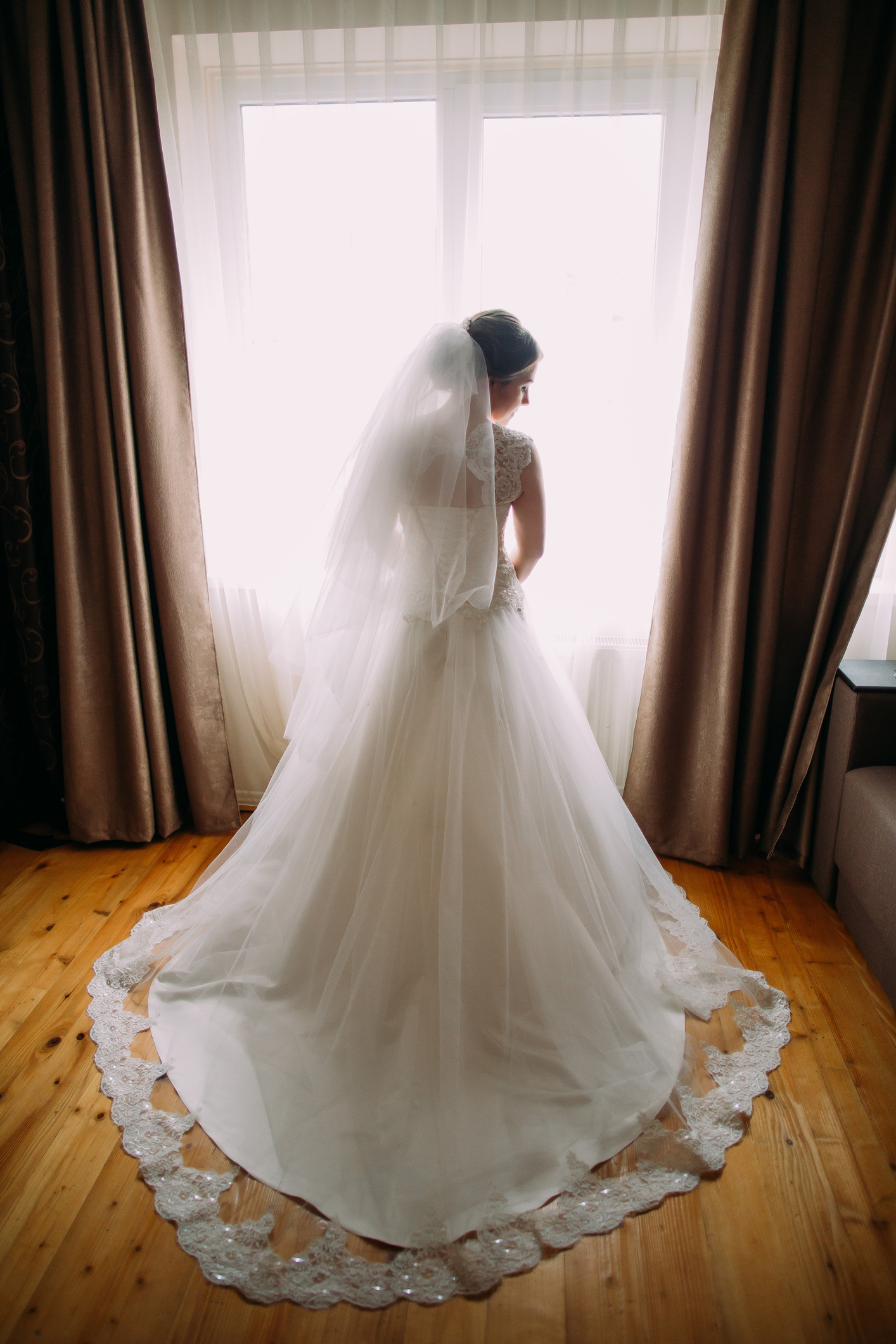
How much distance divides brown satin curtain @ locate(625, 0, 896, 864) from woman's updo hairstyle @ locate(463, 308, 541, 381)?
63 cm

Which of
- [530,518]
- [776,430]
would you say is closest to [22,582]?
[530,518]

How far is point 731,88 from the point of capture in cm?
198

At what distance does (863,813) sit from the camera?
206 centimetres

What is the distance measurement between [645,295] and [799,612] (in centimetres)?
100

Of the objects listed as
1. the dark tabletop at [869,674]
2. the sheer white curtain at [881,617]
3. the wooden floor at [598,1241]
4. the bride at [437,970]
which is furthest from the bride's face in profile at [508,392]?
the wooden floor at [598,1241]

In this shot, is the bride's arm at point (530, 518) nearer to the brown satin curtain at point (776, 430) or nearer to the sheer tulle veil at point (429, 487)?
the sheer tulle veil at point (429, 487)

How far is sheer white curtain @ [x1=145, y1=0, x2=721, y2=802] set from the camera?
2.15 metres

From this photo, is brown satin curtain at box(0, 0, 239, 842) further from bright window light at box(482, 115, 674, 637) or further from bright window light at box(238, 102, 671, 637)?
bright window light at box(482, 115, 674, 637)

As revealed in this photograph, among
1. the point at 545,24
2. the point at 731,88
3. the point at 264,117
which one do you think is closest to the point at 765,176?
the point at 731,88

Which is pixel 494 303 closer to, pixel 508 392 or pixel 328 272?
pixel 328 272

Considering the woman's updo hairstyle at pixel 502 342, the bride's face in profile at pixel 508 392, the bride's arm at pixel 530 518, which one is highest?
the woman's updo hairstyle at pixel 502 342

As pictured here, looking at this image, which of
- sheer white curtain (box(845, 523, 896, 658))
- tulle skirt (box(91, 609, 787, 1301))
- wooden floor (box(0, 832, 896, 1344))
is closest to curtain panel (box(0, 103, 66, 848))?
wooden floor (box(0, 832, 896, 1344))

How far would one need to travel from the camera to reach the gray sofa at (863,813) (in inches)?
75.6

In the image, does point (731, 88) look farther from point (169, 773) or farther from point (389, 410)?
point (169, 773)
